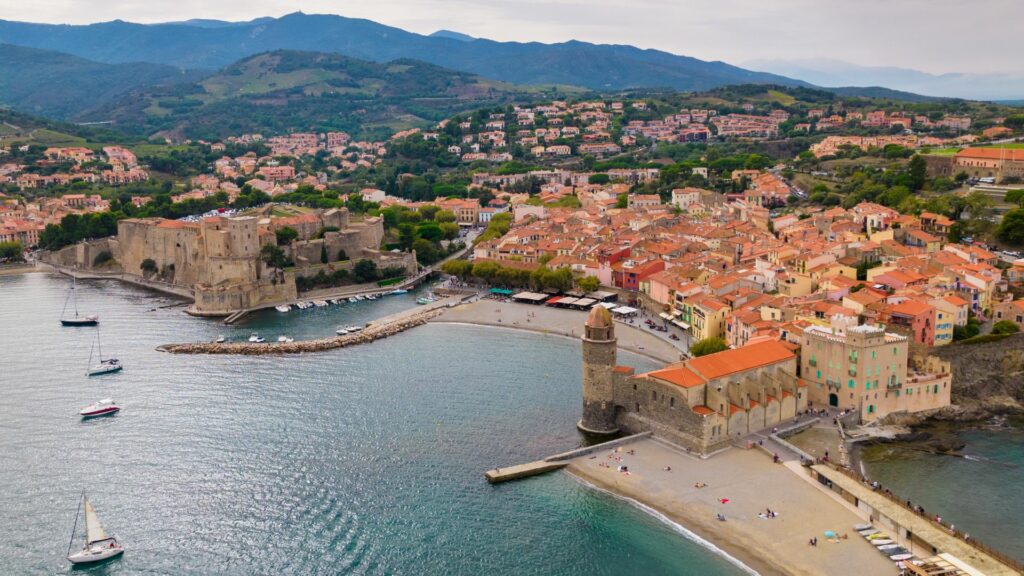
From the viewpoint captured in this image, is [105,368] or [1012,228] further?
[1012,228]

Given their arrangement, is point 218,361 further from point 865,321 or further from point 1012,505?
point 1012,505

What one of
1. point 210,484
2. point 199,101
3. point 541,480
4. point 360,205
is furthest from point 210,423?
point 199,101

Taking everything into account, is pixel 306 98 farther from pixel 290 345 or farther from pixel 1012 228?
pixel 1012 228

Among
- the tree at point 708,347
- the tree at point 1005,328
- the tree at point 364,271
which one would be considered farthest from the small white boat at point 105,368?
the tree at point 1005,328

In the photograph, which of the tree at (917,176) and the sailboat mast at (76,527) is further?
the tree at (917,176)

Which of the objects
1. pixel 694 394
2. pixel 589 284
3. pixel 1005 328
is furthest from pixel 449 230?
pixel 694 394

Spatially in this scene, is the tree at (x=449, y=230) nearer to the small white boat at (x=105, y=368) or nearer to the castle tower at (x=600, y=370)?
the small white boat at (x=105, y=368)

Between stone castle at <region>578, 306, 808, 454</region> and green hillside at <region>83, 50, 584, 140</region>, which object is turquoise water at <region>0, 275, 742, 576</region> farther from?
green hillside at <region>83, 50, 584, 140</region>
